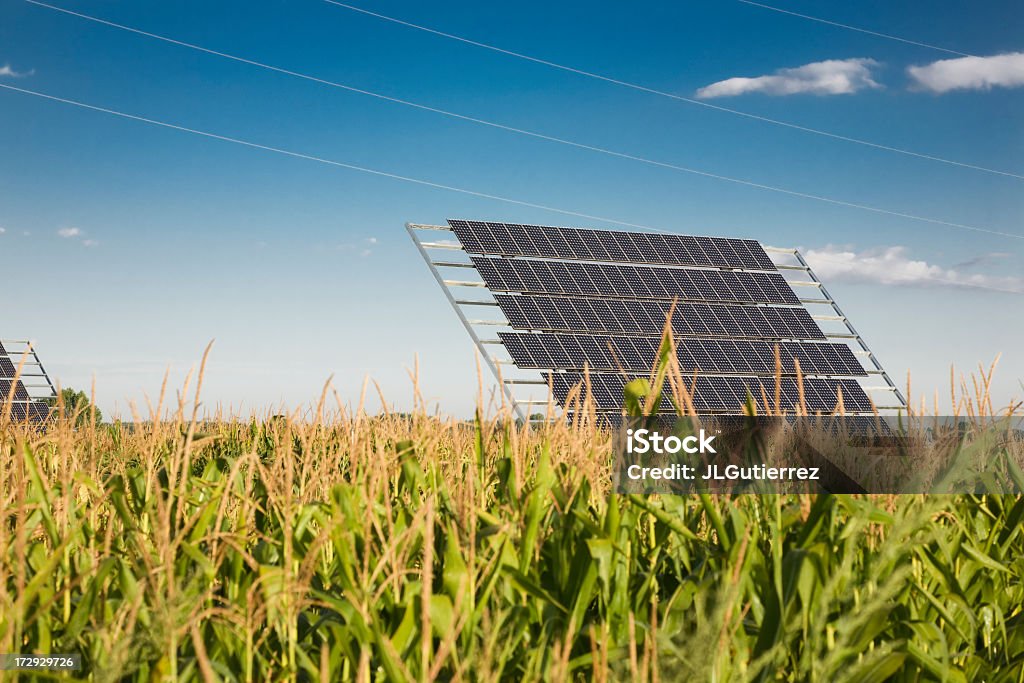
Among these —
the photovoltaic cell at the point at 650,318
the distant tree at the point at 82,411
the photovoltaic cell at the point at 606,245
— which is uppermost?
the photovoltaic cell at the point at 606,245

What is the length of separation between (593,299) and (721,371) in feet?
10.1

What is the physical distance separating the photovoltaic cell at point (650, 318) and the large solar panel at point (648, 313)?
3 cm

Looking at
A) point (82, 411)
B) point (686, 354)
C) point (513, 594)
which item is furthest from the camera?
point (686, 354)

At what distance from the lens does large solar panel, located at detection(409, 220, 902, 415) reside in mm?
16906

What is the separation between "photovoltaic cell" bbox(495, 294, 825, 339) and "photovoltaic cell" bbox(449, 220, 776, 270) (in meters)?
1.61

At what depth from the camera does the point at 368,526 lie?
97.5 inches

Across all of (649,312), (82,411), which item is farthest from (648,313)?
(82,411)

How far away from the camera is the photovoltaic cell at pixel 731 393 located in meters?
15.7

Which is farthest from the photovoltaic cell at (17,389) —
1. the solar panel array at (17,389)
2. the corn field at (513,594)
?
the corn field at (513,594)

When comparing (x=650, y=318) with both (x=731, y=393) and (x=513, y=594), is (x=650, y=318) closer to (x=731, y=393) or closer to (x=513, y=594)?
(x=731, y=393)

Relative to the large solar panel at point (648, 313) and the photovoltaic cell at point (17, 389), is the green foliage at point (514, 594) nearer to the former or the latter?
the large solar panel at point (648, 313)

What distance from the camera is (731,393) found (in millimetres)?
17453

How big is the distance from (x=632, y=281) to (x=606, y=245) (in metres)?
1.52

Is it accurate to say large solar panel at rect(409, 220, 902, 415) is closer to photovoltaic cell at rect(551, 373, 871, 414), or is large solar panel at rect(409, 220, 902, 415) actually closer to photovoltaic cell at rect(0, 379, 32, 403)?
photovoltaic cell at rect(551, 373, 871, 414)
